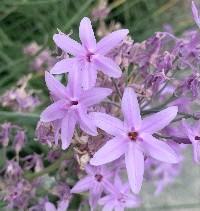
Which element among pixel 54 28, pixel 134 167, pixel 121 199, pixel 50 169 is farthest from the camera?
pixel 54 28

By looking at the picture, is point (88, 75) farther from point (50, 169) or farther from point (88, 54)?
point (50, 169)

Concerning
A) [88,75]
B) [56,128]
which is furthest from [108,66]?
[56,128]

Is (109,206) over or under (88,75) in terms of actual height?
under

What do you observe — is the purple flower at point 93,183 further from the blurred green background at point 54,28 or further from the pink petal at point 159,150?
the blurred green background at point 54,28

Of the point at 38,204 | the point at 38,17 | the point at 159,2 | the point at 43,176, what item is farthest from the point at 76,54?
the point at 159,2

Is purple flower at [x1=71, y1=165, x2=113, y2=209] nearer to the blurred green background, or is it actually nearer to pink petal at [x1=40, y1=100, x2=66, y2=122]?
pink petal at [x1=40, y1=100, x2=66, y2=122]

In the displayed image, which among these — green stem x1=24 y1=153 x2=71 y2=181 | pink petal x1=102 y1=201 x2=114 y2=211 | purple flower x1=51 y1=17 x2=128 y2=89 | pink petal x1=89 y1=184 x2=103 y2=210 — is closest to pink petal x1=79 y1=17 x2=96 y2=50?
purple flower x1=51 y1=17 x2=128 y2=89

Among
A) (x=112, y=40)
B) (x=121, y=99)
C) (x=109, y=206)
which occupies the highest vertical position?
(x=112, y=40)

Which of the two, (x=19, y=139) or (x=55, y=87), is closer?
(x=55, y=87)
